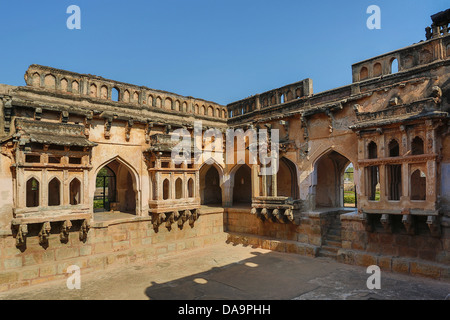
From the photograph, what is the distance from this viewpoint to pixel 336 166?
14.0 meters

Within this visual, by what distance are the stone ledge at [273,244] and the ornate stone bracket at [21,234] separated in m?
7.69

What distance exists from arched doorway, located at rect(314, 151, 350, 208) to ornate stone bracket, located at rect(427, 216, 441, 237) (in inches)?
219

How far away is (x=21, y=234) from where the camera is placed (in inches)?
321

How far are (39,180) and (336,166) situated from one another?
1170 cm

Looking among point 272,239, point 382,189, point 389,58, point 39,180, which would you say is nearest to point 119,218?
point 39,180

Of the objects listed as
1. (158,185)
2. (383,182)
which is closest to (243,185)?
(158,185)

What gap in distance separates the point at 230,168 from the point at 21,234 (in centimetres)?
841

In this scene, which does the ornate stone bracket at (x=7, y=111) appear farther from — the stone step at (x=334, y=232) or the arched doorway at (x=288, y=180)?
the stone step at (x=334, y=232)

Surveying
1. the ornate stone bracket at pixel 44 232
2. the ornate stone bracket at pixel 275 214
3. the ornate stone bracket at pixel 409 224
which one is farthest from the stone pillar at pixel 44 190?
the ornate stone bracket at pixel 409 224

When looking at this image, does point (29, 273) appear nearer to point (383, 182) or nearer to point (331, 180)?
point (383, 182)

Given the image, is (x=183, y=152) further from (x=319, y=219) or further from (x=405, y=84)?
(x=405, y=84)

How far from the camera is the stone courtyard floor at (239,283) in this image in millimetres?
7438

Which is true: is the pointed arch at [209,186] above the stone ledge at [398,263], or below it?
above

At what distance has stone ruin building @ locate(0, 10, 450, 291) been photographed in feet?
27.4
